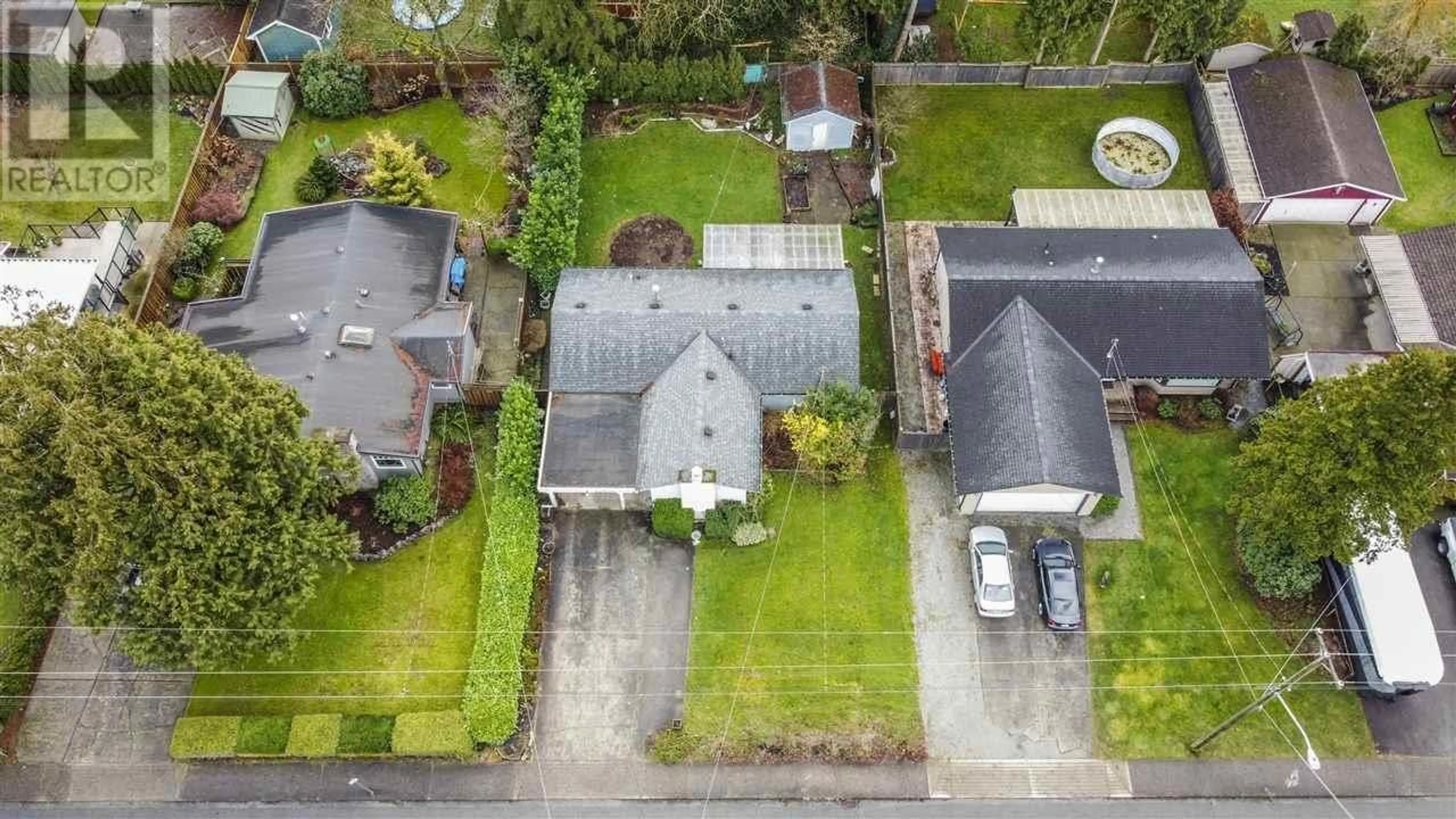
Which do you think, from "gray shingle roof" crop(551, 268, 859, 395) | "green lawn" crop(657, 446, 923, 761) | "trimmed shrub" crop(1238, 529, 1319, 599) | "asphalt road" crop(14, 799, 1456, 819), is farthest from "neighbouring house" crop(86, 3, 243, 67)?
"trimmed shrub" crop(1238, 529, 1319, 599)

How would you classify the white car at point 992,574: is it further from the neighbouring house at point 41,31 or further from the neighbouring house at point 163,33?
the neighbouring house at point 41,31

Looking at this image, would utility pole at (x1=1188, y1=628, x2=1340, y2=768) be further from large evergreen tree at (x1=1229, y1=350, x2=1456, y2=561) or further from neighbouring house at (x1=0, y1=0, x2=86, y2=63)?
neighbouring house at (x1=0, y1=0, x2=86, y2=63)

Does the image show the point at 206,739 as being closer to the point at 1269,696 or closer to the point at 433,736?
the point at 433,736

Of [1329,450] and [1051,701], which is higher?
[1329,450]

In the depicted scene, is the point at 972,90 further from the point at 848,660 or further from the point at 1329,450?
the point at 848,660

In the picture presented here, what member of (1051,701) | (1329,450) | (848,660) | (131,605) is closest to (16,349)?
(131,605)

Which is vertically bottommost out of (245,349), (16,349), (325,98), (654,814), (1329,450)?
(654,814)
